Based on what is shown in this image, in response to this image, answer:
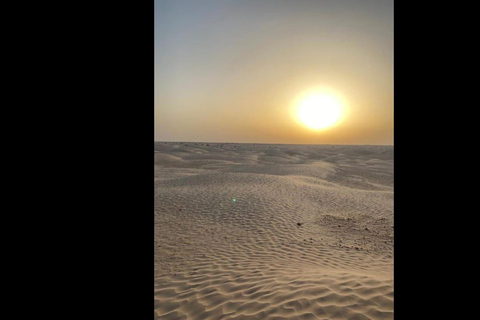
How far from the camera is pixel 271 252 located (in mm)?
8133

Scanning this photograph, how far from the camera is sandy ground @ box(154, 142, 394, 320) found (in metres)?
4.65

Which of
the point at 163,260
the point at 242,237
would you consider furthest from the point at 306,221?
the point at 163,260

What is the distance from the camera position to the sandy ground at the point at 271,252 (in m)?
4.65
